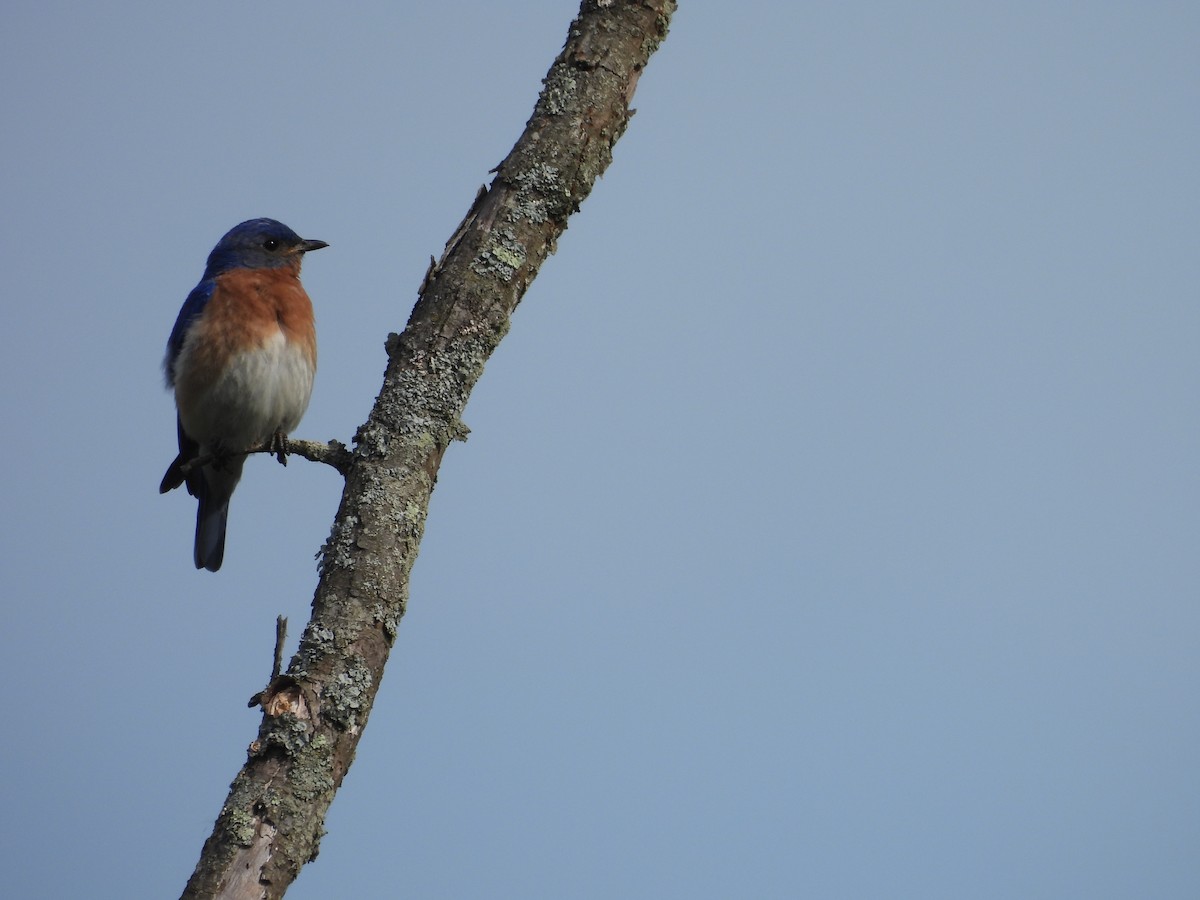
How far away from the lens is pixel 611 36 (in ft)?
15.6

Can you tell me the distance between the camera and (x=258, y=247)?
7.80 meters

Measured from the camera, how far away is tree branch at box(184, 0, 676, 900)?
3637mm

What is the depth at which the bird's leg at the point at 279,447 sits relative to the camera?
15.0ft

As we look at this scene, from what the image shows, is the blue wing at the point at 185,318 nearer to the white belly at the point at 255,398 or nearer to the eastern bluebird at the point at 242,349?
the eastern bluebird at the point at 242,349

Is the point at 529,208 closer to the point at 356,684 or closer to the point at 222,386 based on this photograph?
the point at 356,684

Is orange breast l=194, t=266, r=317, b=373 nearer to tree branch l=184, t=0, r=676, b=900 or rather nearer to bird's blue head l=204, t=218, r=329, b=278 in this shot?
bird's blue head l=204, t=218, r=329, b=278

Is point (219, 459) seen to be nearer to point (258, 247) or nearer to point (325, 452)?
point (258, 247)

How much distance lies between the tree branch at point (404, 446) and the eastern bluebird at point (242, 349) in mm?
2894

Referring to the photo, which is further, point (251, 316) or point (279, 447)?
point (251, 316)

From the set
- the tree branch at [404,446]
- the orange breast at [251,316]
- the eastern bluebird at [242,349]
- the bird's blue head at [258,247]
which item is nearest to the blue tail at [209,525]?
the eastern bluebird at [242,349]

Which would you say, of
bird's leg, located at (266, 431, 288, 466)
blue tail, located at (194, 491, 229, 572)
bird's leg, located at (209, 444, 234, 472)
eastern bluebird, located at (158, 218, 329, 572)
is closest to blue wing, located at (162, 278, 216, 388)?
eastern bluebird, located at (158, 218, 329, 572)

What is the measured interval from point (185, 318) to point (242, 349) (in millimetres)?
530

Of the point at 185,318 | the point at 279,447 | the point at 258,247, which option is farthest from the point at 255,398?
the point at 279,447

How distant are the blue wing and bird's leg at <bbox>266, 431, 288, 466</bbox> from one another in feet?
4.32
